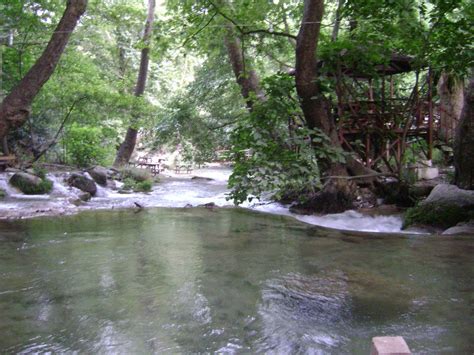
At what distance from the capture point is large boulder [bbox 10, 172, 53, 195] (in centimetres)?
1301

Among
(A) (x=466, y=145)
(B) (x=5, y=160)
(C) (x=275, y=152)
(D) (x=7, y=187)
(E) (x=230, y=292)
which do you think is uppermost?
(A) (x=466, y=145)

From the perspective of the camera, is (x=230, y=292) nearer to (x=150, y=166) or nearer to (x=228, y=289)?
(x=228, y=289)

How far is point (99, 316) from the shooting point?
4.34 meters

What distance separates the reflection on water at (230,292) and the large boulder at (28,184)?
16.5ft

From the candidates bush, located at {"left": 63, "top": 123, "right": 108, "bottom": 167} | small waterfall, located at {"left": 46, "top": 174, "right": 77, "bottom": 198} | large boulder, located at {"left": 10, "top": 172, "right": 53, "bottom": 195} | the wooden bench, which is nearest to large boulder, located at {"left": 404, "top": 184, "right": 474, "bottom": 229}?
small waterfall, located at {"left": 46, "top": 174, "right": 77, "bottom": 198}

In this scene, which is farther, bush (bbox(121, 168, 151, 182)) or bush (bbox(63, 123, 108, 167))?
bush (bbox(121, 168, 151, 182))

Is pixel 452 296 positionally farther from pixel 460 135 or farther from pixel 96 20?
pixel 96 20

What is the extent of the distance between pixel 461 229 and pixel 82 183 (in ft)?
37.3

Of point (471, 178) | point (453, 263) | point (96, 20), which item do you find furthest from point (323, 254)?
point (96, 20)

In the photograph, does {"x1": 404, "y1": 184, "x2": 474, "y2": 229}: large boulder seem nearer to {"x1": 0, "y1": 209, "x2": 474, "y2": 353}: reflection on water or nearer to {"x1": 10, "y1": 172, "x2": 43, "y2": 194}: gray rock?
{"x1": 0, "y1": 209, "x2": 474, "y2": 353}: reflection on water

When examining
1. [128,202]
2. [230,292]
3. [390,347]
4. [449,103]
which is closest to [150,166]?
[128,202]

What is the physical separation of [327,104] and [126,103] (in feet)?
24.2

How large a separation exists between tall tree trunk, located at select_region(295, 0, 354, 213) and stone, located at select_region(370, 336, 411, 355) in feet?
27.3

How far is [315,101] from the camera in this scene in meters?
10.1
